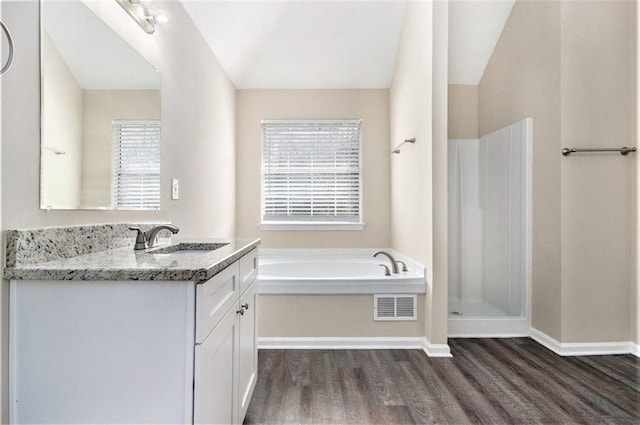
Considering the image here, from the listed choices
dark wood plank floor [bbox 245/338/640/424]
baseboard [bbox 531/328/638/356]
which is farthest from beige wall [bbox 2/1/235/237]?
baseboard [bbox 531/328/638/356]

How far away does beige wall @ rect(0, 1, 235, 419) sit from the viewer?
3.29 ft

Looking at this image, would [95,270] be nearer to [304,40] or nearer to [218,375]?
[218,375]

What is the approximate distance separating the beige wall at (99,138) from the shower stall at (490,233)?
2563 mm

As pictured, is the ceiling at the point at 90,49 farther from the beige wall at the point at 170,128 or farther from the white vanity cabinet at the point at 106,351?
the white vanity cabinet at the point at 106,351

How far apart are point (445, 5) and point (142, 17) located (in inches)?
76.0

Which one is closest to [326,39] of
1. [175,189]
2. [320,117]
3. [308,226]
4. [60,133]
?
[320,117]

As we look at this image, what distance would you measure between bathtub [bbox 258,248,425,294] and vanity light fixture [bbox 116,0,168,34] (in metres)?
1.66

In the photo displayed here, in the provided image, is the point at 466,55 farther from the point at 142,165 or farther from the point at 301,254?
the point at 142,165

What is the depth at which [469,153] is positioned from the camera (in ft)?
11.5

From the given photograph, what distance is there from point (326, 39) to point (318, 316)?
2.49 meters

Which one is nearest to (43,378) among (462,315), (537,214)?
(462,315)

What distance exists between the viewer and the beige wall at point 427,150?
244 centimetres

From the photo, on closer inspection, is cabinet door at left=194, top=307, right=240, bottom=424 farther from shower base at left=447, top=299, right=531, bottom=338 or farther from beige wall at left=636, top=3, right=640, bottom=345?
beige wall at left=636, top=3, right=640, bottom=345

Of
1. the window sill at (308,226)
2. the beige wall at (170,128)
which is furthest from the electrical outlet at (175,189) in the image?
the window sill at (308,226)
